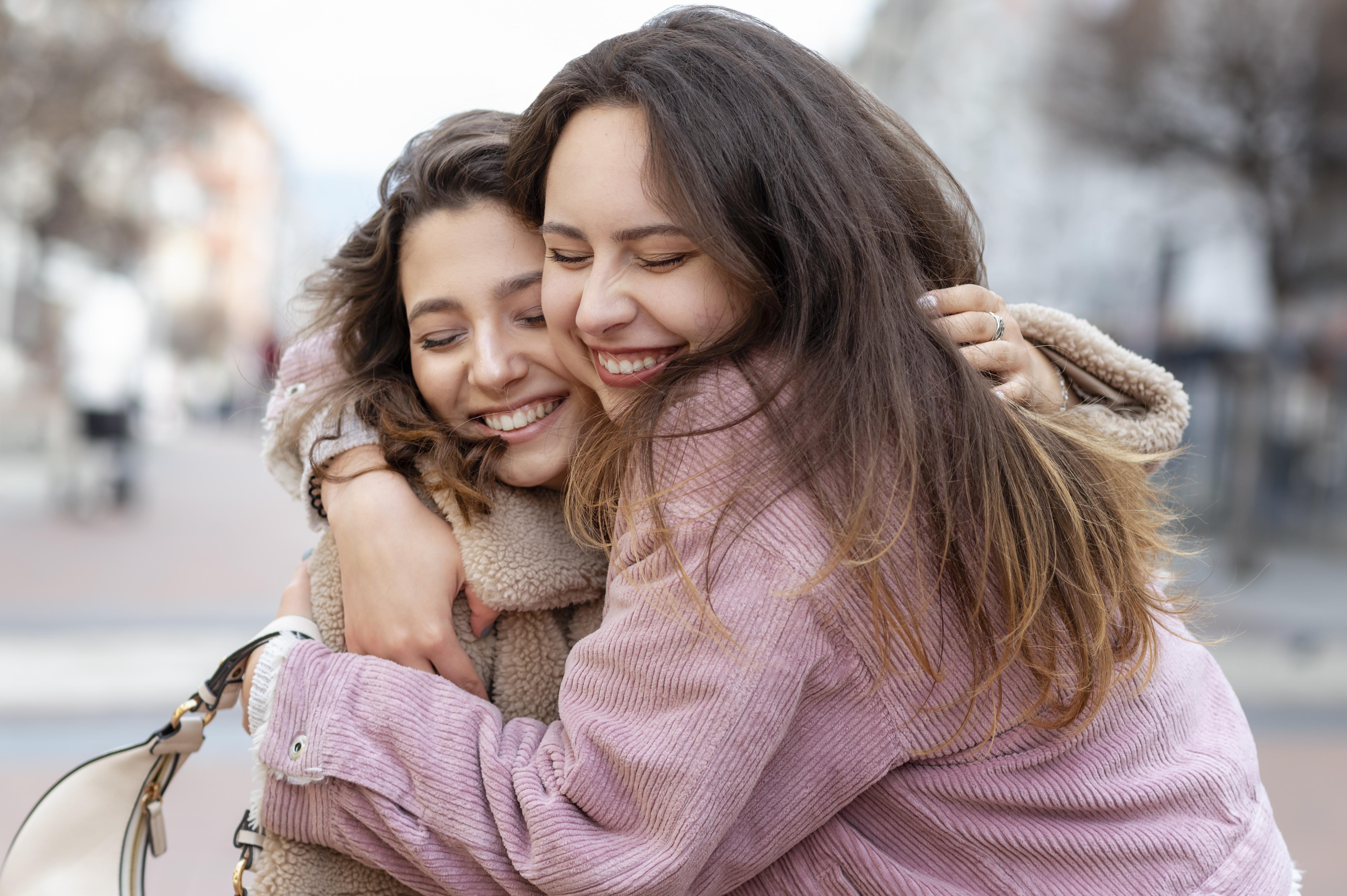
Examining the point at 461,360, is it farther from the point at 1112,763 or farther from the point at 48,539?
the point at 48,539

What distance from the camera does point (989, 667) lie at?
4.25 feet

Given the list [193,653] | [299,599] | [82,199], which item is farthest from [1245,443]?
[82,199]

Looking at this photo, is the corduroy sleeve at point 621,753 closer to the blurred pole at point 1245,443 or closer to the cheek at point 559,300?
the cheek at point 559,300

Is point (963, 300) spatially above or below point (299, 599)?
above

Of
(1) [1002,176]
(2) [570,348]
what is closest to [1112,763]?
(2) [570,348]

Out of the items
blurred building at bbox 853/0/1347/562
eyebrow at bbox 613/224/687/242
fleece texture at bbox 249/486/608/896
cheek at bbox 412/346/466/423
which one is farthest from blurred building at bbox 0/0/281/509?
blurred building at bbox 853/0/1347/562

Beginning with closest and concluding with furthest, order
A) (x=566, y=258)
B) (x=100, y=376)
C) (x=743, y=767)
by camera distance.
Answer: (x=743, y=767), (x=566, y=258), (x=100, y=376)

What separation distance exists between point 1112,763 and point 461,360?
3.45 feet

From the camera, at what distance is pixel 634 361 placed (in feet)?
4.90

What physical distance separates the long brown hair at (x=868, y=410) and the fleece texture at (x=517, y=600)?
0.19 m

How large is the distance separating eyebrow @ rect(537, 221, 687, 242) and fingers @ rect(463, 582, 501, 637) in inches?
20.5

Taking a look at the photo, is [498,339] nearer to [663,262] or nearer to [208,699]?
[663,262]

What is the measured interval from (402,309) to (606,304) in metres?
0.58

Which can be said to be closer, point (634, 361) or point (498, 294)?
point (634, 361)
